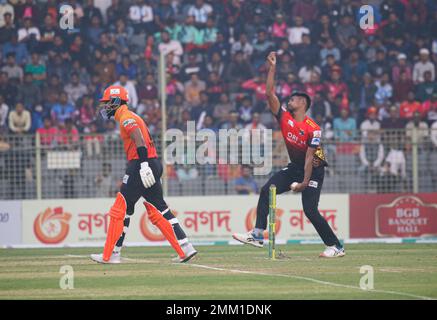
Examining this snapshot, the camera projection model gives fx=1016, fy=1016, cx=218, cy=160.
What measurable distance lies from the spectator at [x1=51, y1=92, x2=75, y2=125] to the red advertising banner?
7737mm

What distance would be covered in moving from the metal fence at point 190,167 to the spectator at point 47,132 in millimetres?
22

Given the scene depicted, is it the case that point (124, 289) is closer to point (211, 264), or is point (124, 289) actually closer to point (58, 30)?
point (211, 264)

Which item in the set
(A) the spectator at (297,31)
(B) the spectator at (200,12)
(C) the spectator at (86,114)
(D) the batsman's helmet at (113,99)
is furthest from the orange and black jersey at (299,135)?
(B) the spectator at (200,12)

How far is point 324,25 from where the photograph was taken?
28.7 metres

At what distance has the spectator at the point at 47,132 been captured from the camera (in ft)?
74.0

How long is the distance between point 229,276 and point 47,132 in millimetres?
11947

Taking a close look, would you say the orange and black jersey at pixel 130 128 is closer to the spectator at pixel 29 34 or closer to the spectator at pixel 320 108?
the spectator at pixel 320 108

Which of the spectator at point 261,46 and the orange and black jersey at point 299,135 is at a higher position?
the spectator at point 261,46

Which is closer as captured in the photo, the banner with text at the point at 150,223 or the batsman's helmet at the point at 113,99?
the batsman's helmet at the point at 113,99

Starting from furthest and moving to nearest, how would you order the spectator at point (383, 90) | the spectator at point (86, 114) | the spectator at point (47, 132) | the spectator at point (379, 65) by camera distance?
1. the spectator at point (379, 65)
2. the spectator at point (383, 90)
3. the spectator at point (86, 114)
4. the spectator at point (47, 132)

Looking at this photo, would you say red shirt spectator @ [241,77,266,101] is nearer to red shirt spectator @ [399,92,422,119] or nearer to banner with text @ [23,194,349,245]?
red shirt spectator @ [399,92,422,119]

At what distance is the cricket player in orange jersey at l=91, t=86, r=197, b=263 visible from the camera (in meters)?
14.7

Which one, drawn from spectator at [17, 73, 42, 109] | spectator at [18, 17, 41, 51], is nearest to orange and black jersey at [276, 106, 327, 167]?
spectator at [17, 73, 42, 109]

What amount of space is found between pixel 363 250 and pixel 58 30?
42.4 ft
